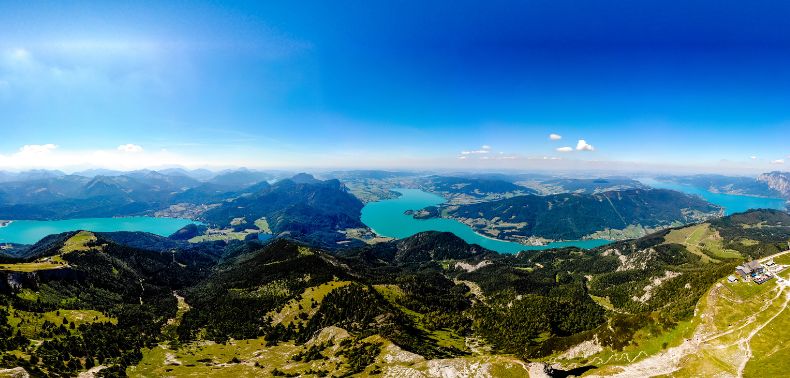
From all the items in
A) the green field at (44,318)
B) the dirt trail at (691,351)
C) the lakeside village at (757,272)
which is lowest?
the green field at (44,318)

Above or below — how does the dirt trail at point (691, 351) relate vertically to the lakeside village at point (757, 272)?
below

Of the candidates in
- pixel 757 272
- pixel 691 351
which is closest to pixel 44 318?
pixel 691 351

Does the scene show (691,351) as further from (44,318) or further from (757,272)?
(44,318)

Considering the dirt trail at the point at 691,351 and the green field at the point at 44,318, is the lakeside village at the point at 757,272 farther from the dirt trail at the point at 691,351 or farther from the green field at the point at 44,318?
the green field at the point at 44,318

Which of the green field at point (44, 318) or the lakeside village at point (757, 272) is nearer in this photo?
the lakeside village at point (757, 272)

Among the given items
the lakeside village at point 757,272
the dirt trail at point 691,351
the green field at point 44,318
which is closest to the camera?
the dirt trail at point 691,351

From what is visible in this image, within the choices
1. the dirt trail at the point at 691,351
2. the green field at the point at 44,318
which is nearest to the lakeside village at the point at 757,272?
the dirt trail at the point at 691,351

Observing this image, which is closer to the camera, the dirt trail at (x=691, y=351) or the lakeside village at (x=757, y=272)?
the dirt trail at (x=691, y=351)

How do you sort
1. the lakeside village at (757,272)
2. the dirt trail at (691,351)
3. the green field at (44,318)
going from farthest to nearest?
the green field at (44,318) < the lakeside village at (757,272) < the dirt trail at (691,351)

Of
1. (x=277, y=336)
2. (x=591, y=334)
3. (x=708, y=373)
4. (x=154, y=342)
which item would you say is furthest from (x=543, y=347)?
(x=154, y=342)
